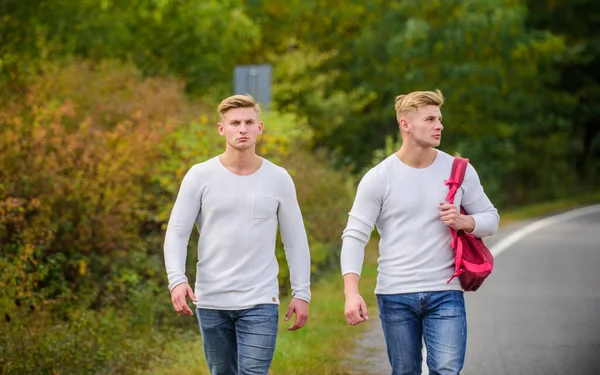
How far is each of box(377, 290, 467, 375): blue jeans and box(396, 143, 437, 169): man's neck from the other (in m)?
0.59

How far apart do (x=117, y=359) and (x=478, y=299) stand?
443cm

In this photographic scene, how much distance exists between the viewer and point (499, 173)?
3441 centimetres

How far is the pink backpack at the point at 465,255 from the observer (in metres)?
5.79

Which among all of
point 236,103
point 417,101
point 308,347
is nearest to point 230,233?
point 236,103

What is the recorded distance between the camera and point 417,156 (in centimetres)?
590

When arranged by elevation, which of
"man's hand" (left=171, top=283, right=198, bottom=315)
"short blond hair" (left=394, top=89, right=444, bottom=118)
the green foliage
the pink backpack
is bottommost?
"man's hand" (left=171, top=283, right=198, bottom=315)

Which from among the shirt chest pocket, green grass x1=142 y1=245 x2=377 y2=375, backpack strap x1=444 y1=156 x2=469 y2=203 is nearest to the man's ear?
backpack strap x1=444 y1=156 x2=469 y2=203

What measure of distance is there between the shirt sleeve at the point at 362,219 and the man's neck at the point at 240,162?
51cm

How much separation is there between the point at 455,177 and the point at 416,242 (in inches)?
13.7

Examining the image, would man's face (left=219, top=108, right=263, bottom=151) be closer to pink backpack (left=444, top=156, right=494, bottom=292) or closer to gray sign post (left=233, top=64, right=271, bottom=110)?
pink backpack (left=444, top=156, right=494, bottom=292)

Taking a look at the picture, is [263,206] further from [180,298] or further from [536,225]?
[536,225]

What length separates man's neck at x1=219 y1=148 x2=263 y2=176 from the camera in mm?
5816

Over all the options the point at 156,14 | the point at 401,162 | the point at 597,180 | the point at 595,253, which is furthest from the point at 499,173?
the point at 401,162

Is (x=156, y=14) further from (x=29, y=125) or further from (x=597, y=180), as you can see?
(x=597, y=180)
